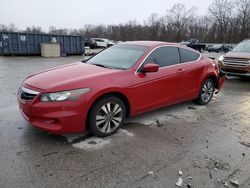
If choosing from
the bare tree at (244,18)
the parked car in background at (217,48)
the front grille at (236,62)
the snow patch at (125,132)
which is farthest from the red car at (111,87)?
the bare tree at (244,18)

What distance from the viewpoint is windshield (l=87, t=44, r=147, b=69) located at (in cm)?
453

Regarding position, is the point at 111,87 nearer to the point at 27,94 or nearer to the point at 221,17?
the point at 27,94

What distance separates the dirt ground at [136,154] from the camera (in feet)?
9.58

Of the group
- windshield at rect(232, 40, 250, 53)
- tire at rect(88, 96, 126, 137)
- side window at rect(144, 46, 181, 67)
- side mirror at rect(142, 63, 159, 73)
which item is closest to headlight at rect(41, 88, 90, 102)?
tire at rect(88, 96, 126, 137)

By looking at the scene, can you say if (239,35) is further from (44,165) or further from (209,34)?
(44,165)

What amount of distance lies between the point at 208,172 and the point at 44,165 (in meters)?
2.13

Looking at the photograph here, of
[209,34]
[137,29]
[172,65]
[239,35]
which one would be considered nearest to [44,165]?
[172,65]

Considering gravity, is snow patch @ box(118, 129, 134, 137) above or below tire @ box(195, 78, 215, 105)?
below

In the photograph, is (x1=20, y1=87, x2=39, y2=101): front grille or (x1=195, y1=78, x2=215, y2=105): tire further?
(x1=195, y1=78, x2=215, y2=105): tire

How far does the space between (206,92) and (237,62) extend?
410cm

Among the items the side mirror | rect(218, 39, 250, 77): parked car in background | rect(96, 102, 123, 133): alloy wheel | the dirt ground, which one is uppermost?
the side mirror

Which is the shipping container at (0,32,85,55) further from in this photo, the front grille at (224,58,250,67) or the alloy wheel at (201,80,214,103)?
the alloy wheel at (201,80,214,103)

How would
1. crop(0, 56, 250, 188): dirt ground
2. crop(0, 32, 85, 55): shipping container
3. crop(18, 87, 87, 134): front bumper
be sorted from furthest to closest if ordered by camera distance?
1. crop(0, 32, 85, 55): shipping container
2. crop(18, 87, 87, 134): front bumper
3. crop(0, 56, 250, 188): dirt ground

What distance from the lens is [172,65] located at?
5.04 m
